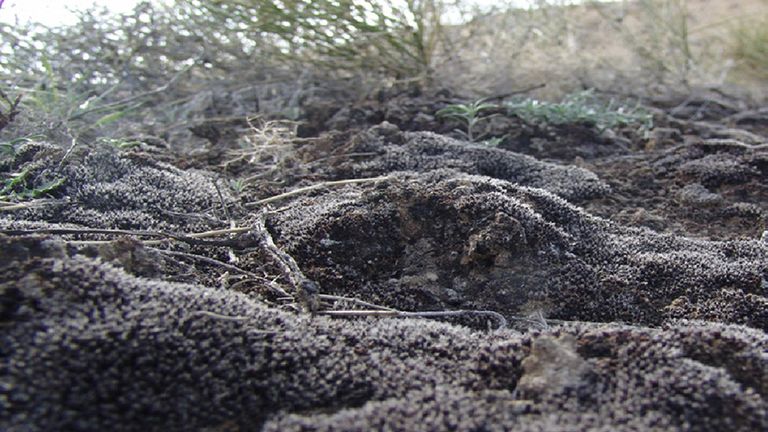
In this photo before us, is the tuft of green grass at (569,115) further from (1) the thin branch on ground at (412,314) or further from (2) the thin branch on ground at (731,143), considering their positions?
(1) the thin branch on ground at (412,314)

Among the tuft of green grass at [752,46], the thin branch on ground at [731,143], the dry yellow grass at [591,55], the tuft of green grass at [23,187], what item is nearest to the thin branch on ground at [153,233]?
the tuft of green grass at [23,187]

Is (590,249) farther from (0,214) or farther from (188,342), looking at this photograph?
(0,214)

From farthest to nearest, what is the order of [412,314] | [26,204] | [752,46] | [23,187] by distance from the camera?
[752,46] → [23,187] → [26,204] → [412,314]

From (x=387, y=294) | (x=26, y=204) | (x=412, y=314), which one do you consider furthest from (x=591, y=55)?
(x=26, y=204)

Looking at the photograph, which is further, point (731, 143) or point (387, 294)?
point (731, 143)

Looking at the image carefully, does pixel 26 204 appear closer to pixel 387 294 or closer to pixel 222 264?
pixel 222 264

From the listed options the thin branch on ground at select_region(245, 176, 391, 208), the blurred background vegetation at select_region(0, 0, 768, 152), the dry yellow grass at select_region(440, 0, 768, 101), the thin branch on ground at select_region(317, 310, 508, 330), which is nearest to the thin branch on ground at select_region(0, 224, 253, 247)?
the thin branch on ground at select_region(245, 176, 391, 208)

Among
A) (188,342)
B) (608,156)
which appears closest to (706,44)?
(608,156)
